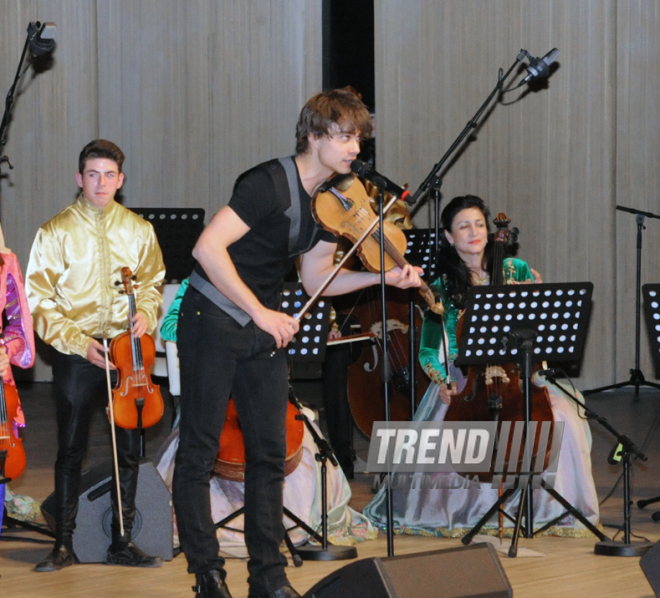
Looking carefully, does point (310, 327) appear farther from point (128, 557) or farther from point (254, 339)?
point (128, 557)

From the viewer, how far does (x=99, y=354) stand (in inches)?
140

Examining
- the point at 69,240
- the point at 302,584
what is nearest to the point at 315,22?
the point at 69,240

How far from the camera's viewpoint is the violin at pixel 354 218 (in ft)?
9.96

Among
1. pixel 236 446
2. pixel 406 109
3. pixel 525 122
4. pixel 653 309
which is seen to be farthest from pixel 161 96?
pixel 653 309

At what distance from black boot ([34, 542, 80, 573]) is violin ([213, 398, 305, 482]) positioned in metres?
0.63

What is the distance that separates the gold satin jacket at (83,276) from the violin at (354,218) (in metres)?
1.04

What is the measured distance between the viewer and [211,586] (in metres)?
3.02

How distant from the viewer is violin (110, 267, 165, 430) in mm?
3586

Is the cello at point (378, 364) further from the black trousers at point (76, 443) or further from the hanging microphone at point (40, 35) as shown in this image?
the hanging microphone at point (40, 35)

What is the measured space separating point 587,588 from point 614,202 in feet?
17.0

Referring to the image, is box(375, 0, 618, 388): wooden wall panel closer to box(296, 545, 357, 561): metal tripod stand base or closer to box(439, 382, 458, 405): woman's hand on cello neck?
box(439, 382, 458, 405): woman's hand on cello neck

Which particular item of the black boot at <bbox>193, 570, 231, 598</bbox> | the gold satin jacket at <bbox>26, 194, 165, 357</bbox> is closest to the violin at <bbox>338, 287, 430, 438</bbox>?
the gold satin jacket at <bbox>26, 194, 165, 357</bbox>

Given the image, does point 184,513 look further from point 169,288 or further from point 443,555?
point 169,288

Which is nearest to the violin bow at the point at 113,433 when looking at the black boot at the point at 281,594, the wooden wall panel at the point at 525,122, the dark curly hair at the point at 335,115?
the black boot at the point at 281,594
